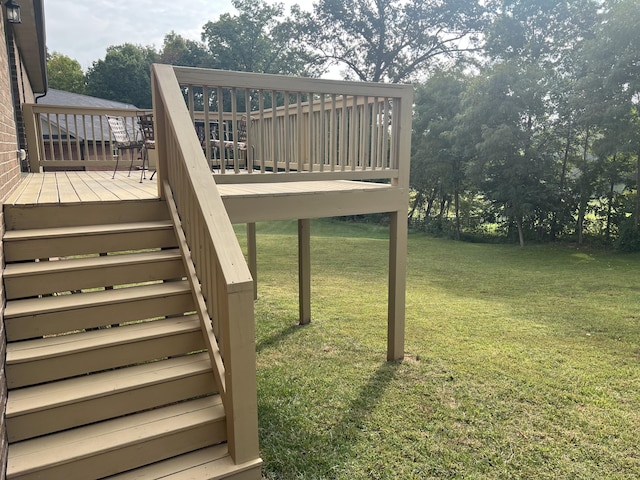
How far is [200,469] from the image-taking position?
243cm

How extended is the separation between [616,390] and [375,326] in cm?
262

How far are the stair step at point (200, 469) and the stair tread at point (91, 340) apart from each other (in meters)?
0.76

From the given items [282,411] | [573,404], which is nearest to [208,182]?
[282,411]

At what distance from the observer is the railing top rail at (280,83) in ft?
10.7

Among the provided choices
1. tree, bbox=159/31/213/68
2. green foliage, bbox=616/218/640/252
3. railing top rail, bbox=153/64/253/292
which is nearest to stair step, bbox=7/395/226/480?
railing top rail, bbox=153/64/253/292

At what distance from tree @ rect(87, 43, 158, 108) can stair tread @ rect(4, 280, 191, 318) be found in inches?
1341

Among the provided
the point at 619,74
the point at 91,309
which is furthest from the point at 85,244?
the point at 619,74

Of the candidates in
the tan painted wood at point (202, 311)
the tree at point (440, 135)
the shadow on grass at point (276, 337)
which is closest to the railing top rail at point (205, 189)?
the tan painted wood at point (202, 311)

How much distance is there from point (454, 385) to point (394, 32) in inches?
969

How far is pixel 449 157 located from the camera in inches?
676

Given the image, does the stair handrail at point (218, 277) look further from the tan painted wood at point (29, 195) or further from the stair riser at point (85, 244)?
the tan painted wood at point (29, 195)

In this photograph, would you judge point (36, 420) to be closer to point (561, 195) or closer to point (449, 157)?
point (561, 195)

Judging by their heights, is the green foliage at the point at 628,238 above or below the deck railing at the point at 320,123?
below

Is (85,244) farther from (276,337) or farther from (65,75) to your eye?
(65,75)
